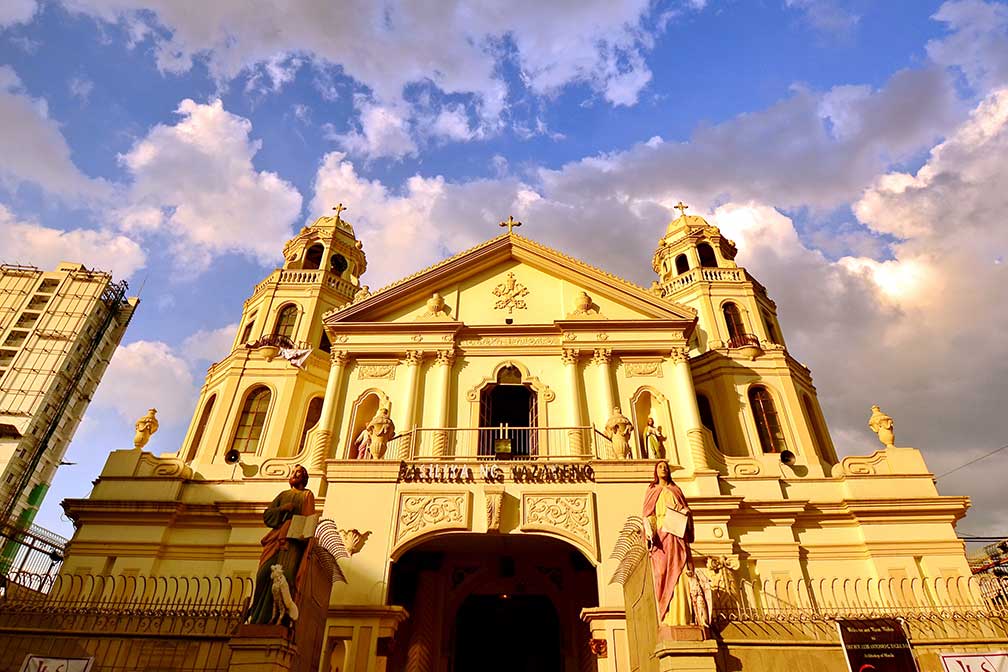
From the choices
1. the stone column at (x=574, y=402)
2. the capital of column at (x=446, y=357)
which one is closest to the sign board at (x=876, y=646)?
the stone column at (x=574, y=402)

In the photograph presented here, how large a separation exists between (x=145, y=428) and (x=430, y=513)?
508 inches

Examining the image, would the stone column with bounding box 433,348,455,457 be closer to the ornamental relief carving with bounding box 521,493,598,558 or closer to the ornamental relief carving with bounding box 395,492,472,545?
the ornamental relief carving with bounding box 395,492,472,545

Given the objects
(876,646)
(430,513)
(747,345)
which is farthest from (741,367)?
(430,513)

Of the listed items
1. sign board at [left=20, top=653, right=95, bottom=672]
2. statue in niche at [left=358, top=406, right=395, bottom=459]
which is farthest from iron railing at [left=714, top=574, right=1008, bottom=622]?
sign board at [left=20, top=653, right=95, bottom=672]

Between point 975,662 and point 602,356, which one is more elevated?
point 602,356

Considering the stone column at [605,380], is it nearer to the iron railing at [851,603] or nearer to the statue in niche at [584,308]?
the statue in niche at [584,308]

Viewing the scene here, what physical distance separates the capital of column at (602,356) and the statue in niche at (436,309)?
211 inches

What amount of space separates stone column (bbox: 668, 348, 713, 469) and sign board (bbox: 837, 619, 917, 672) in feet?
26.2

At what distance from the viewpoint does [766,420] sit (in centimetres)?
2214

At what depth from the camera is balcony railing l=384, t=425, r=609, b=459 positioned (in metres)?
18.0

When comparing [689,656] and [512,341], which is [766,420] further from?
[689,656]

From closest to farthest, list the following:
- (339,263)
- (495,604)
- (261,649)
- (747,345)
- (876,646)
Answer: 1. (261,649)
2. (876,646)
3. (495,604)
4. (747,345)
5. (339,263)

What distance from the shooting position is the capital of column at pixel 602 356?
20.3 meters

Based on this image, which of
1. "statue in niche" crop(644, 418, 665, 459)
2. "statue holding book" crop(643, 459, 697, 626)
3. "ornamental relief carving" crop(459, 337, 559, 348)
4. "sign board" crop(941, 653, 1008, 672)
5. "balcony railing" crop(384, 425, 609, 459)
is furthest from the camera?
"ornamental relief carving" crop(459, 337, 559, 348)
